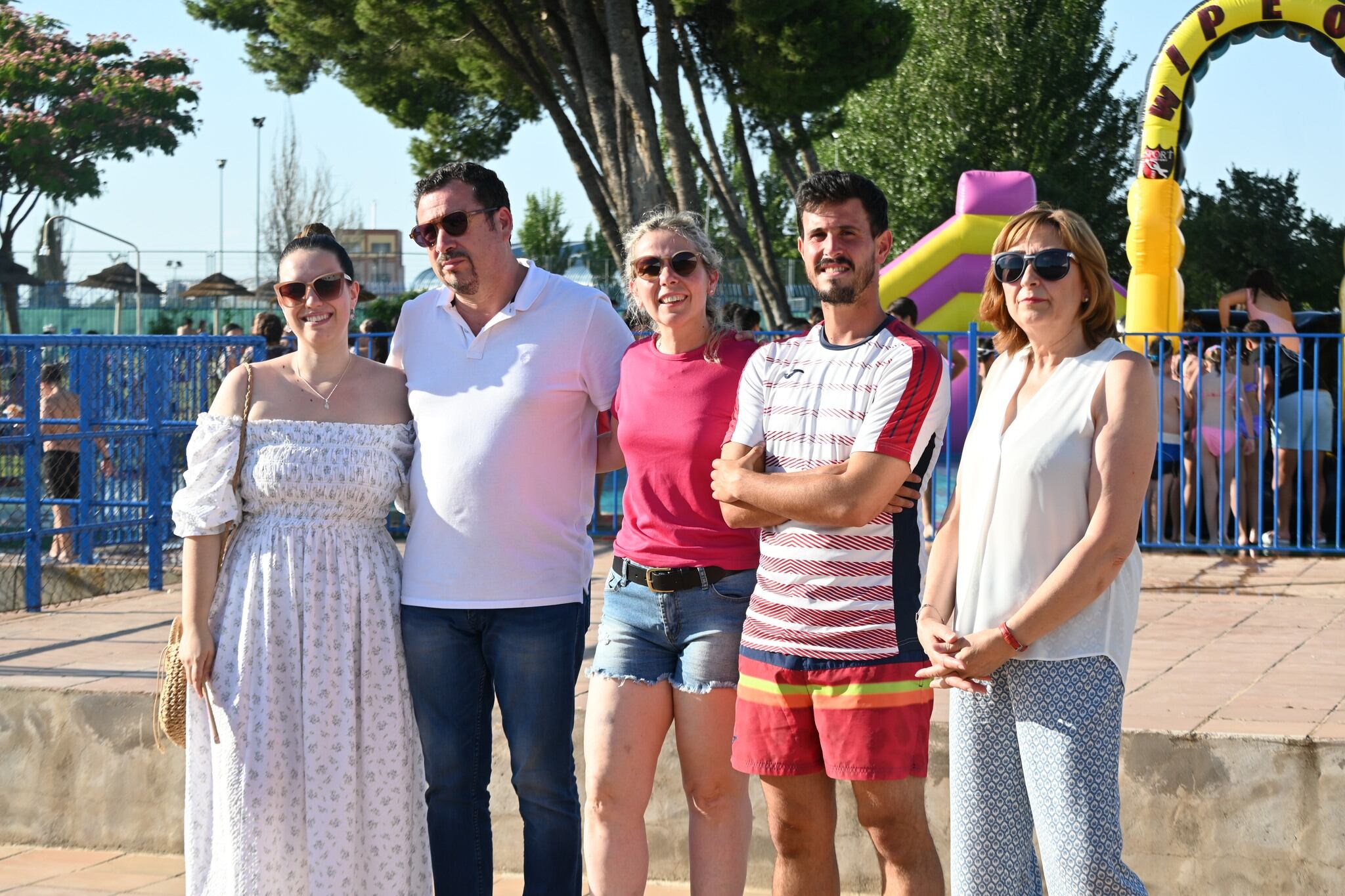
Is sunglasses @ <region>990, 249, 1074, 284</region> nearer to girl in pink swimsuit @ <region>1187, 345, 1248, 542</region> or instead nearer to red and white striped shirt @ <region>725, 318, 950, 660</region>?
red and white striped shirt @ <region>725, 318, 950, 660</region>

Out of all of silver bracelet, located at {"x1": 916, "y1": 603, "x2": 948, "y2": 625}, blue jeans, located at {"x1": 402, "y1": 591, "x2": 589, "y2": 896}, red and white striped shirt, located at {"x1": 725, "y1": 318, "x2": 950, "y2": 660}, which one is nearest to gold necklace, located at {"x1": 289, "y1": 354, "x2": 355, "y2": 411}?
blue jeans, located at {"x1": 402, "y1": 591, "x2": 589, "y2": 896}

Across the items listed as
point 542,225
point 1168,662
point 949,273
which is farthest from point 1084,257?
point 542,225

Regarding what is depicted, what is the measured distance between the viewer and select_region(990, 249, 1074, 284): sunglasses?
302 centimetres

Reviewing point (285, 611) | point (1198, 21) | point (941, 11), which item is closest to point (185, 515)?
point (285, 611)

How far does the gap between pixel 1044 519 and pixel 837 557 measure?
0.45 metres

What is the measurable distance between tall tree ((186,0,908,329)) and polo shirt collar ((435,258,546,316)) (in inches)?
438

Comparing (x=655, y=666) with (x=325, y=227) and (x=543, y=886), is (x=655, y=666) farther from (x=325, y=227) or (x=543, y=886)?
(x=325, y=227)

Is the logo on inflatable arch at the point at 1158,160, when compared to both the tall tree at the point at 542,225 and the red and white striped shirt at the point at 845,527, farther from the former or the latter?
the tall tree at the point at 542,225

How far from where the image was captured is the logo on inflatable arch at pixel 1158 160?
1189 cm

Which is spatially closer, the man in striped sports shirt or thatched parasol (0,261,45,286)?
the man in striped sports shirt

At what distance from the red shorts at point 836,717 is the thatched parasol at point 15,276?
3100cm

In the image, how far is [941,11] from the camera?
111 feet

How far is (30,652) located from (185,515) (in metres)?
3.29

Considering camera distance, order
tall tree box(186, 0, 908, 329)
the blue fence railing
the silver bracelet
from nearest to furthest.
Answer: the silver bracelet
the blue fence railing
tall tree box(186, 0, 908, 329)
